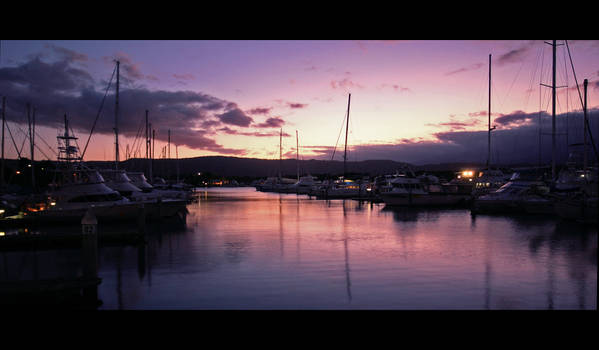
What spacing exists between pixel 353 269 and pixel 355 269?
6 cm

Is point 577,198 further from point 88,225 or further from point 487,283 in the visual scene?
point 88,225

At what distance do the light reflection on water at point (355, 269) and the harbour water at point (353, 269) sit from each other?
3 cm

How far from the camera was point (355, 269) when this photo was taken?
11828 mm

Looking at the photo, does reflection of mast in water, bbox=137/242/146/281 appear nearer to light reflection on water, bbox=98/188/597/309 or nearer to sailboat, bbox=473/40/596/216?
light reflection on water, bbox=98/188/597/309

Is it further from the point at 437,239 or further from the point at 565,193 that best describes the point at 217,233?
the point at 565,193

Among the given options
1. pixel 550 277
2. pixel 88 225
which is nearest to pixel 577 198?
pixel 550 277

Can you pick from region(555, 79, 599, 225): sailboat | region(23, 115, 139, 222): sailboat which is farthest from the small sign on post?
region(555, 79, 599, 225): sailboat

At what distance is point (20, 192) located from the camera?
38.6 m

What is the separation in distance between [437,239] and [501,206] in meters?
14.7

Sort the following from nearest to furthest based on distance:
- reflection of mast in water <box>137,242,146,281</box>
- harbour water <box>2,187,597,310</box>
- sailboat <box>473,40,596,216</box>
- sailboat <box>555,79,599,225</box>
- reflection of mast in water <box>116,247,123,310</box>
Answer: harbour water <box>2,187,597,310</box>, reflection of mast in water <box>116,247,123,310</box>, reflection of mast in water <box>137,242,146,281</box>, sailboat <box>555,79,599,225</box>, sailboat <box>473,40,596,216</box>

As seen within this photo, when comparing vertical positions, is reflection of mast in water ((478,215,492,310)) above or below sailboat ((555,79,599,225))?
below

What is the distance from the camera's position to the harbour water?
8.70 m

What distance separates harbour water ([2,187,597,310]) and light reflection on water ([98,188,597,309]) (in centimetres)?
3
